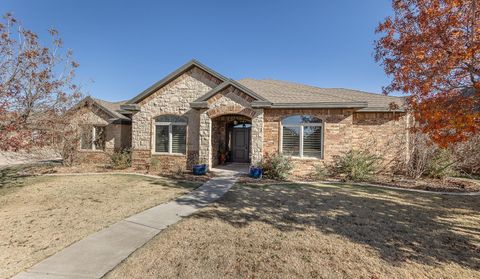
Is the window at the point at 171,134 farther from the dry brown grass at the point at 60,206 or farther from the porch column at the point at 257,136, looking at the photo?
the porch column at the point at 257,136

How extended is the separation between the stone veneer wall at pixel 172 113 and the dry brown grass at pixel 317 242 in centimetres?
662

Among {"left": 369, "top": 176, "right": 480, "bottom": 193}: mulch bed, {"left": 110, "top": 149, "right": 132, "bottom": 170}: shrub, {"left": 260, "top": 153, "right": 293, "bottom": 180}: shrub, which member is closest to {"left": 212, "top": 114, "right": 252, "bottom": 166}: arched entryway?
{"left": 260, "top": 153, "right": 293, "bottom": 180}: shrub

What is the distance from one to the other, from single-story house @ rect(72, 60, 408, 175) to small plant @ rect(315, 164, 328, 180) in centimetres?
46

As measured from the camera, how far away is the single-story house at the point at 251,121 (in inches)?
446

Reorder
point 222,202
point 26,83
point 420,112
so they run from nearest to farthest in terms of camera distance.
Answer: point 420,112 → point 222,202 → point 26,83

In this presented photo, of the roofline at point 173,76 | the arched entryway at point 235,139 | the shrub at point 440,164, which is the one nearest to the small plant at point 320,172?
the shrub at point 440,164

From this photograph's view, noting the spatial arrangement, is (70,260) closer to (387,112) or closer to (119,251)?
(119,251)

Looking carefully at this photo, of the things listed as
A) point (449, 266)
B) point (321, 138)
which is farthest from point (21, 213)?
point (321, 138)

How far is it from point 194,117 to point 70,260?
9.75 m

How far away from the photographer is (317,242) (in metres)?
4.38

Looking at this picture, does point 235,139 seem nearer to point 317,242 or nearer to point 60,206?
point 60,206

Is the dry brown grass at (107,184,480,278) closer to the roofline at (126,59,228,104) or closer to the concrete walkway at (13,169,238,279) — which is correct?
the concrete walkway at (13,169,238,279)

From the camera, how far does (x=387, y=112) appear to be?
11.8 meters

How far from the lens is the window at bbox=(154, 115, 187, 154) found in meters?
13.1
